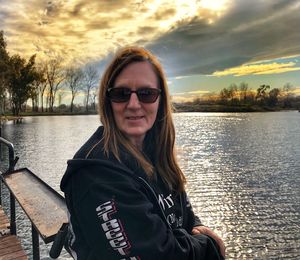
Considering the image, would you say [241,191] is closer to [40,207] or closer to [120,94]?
[40,207]

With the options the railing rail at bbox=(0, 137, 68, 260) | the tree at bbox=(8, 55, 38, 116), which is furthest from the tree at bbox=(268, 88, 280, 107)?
the railing rail at bbox=(0, 137, 68, 260)

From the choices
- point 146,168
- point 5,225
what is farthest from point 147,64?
point 5,225

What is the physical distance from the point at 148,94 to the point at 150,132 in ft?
0.98

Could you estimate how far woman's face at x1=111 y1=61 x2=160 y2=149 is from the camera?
5.69 feet

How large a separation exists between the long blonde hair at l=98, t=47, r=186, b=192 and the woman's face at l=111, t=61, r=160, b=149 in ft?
0.09

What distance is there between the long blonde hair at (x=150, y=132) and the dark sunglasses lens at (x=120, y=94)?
45 mm

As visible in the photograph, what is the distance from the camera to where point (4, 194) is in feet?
40.4

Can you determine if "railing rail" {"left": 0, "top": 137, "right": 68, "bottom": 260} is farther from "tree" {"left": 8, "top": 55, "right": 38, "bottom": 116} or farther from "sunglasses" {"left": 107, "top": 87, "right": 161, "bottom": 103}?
"tree" {"left": 8, "top": 55, "right": 38, "bottom": 116}

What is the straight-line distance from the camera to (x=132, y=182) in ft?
4.53

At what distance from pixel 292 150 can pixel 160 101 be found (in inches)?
986

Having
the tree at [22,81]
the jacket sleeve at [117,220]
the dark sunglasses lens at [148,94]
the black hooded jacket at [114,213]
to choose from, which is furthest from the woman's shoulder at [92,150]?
the tree at [22,81]

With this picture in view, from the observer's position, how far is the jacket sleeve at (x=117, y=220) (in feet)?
4.18

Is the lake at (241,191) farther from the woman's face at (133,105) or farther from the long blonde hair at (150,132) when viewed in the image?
the woman's face at (133,105)

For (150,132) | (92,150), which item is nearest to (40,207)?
(150,132)
